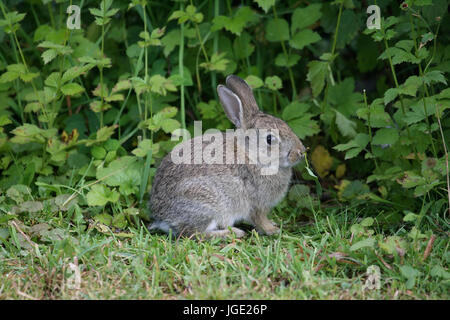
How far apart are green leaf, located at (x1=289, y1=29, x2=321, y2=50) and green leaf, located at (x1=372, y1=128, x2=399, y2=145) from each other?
3.76 ft

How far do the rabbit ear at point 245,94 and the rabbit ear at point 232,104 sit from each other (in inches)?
2.2

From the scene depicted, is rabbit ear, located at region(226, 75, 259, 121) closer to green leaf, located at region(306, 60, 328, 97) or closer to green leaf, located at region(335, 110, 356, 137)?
green leaf, located at region(306, 60, 328, 97)

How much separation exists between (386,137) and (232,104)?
4.00ft

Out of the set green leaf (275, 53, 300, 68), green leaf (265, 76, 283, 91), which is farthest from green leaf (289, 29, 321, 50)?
green leaf (265, 76, 283, 91)

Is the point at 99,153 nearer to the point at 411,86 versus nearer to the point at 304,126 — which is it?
the point at 304,126

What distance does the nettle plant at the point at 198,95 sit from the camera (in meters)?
4.27

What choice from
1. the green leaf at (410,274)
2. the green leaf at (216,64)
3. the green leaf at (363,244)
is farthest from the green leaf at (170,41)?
the green leaf at (410,274)

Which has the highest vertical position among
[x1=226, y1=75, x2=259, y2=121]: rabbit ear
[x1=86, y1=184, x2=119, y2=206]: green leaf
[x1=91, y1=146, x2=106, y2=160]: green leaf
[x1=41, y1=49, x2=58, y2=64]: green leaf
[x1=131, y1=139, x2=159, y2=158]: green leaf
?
[x1=41, y1=49, x2=58, y2=64]: green leaf

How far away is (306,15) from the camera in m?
5.07

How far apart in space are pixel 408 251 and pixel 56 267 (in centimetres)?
210

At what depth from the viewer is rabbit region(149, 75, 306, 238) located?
4.27 metres

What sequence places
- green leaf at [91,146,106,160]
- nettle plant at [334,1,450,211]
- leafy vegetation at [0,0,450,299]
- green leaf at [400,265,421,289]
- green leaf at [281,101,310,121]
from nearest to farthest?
Result: green leaf at [400,265,421,289] < leafy vegetation at [0,0,450,299] < nettle plant at [334,1,450,211] < green leaf at [91,146,106,160] < green leaf at [281,101,310,121]

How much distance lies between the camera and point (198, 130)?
520 cm
